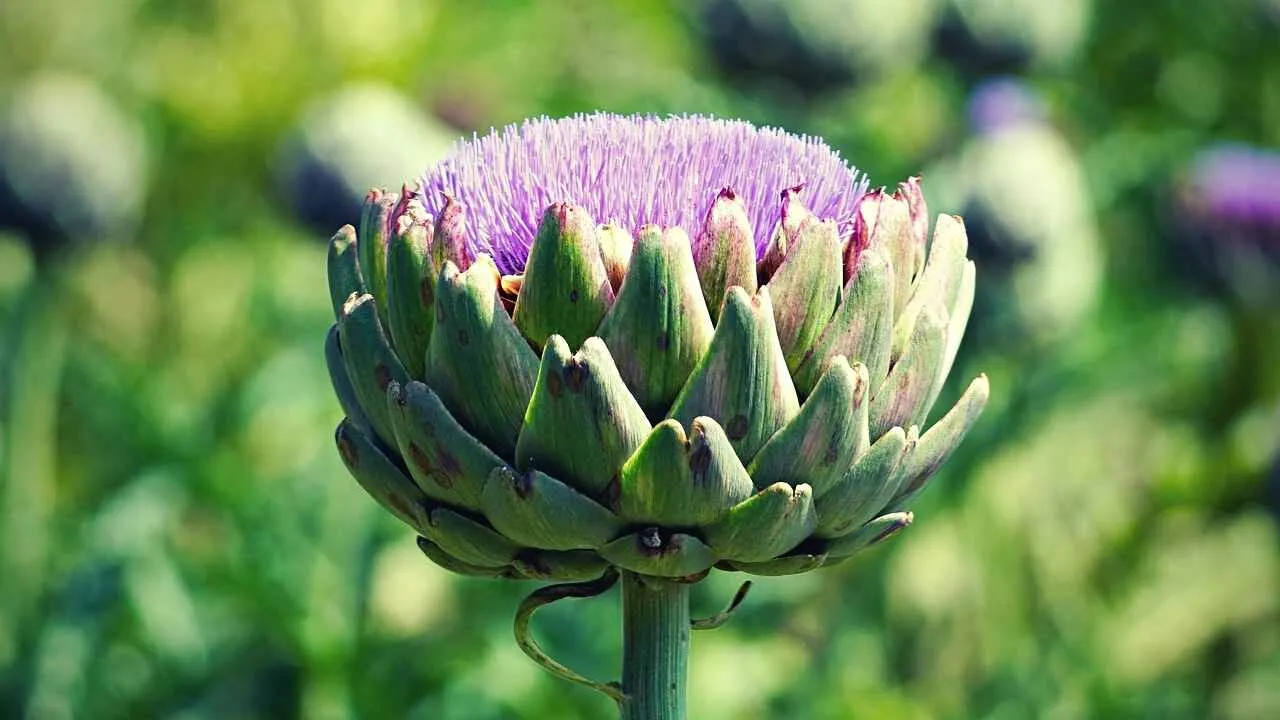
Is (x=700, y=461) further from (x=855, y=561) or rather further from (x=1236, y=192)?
(x=1236, y=192)

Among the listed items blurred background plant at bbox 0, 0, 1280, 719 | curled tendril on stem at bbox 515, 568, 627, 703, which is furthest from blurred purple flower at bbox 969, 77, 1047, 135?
curled tendril on stem at bbox 515, 568, 627, 703

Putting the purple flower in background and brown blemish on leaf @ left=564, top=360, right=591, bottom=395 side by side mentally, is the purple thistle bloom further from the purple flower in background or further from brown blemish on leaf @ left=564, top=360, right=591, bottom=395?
the purple flower in background

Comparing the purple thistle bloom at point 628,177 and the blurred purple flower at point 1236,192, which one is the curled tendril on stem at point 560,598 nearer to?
the purple thistle bloom at point 628,177

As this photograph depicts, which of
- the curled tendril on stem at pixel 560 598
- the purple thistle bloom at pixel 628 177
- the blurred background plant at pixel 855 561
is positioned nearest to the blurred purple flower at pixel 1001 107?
the blurred background plant at pixel 855 561

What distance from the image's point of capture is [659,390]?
76 cm

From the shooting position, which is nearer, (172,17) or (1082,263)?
(1082,263)

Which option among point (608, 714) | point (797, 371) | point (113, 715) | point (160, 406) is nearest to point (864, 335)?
point (797, 371)

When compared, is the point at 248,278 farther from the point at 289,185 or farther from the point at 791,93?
the point at 791,93

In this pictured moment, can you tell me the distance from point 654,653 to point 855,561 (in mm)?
1301

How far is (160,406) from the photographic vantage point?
2072 millimetres

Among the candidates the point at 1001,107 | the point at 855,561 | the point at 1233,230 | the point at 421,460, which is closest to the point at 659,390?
the point at 421,460

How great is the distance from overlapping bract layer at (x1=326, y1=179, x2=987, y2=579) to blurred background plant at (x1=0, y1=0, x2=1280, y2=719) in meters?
0.82

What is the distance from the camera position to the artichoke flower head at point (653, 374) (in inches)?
29.2

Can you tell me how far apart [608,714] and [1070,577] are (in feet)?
2.72
